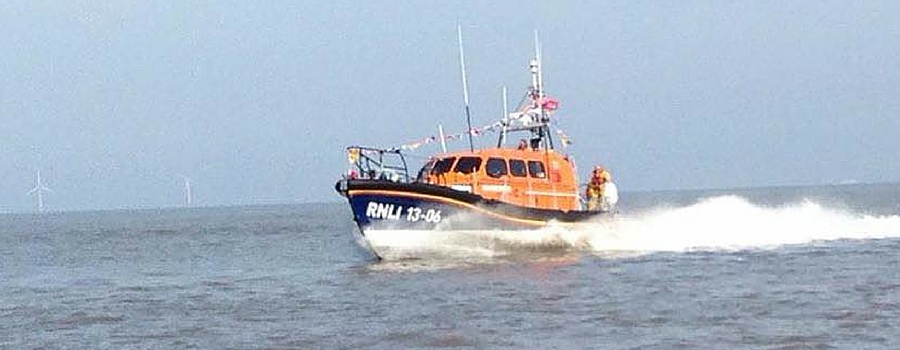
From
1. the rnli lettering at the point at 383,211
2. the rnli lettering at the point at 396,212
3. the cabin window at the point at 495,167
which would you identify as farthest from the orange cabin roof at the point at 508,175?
the rnli lettering at the point at 383,211

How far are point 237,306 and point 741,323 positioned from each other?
6874 millimetres

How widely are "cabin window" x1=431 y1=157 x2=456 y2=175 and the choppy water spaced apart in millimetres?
1531

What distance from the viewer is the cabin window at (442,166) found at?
2314cm

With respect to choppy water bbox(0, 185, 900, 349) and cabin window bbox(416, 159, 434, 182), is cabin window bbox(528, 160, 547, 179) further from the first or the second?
cabin window bbox(416, 159, 434, 182)

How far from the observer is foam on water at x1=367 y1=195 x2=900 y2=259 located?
2209cm

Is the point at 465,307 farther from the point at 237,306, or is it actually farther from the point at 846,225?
the point at 846,225

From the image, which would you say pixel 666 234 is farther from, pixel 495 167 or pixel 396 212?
pixel 396 212

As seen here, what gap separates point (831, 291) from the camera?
54.7ft

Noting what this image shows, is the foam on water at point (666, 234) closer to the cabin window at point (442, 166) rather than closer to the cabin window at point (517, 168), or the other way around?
the cabin window at point (517, 168)

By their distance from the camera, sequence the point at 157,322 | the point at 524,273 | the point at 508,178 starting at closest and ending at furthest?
the point at 157,322 < the point at 524,273 < the point at 508,178

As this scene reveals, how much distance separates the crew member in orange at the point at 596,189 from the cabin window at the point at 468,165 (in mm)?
3401

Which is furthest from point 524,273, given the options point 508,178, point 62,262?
point 62,262

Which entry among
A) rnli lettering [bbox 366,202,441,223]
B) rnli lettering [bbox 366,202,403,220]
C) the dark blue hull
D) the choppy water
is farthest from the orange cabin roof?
rnli lettering [bbox 366,202,403,220]

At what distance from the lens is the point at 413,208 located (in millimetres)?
21625
